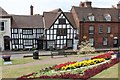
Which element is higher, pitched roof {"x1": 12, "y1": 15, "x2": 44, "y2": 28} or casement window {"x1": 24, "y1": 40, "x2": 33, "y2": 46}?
pitched roof {"x1": 12, "y1": 15, "x2": 44, "y2": 28}

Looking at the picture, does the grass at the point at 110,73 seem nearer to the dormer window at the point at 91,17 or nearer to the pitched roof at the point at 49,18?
the pitched roof at the point at 49,18

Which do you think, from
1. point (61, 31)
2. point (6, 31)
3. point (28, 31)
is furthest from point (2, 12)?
point (61, 31)

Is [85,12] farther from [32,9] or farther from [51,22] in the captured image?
[32,9]

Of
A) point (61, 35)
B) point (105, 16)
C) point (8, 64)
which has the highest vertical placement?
point (105, 16)

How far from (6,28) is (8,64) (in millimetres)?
21330

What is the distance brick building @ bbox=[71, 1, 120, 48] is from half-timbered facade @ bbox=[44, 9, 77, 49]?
7.04 feet

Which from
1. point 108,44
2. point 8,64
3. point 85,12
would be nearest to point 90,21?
point 85,12

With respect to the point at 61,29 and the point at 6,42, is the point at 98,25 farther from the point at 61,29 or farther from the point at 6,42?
the point at 6,42

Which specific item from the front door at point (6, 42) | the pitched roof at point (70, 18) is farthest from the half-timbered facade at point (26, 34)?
the pitched roof at point (70, 18)

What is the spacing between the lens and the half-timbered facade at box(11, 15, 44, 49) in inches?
2090

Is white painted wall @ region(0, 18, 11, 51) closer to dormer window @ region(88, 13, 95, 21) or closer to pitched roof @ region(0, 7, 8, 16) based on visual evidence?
pitched roof @ region(0, 7, 8, 16)

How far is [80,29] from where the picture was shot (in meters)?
55.9

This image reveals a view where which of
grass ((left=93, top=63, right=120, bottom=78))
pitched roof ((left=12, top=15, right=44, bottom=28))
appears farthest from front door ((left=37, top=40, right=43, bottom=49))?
grass ((left=93, top=63, right=120, bottom=78))

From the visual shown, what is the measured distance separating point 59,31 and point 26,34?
6.57 meters
